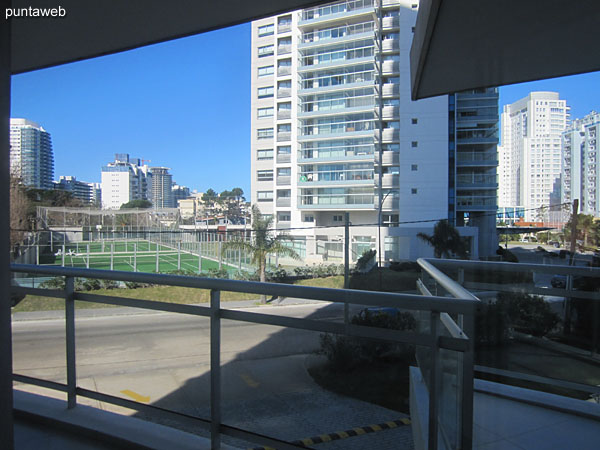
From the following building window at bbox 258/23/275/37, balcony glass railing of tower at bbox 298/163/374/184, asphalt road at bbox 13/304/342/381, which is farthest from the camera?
building window at bbox 258/23/275/37

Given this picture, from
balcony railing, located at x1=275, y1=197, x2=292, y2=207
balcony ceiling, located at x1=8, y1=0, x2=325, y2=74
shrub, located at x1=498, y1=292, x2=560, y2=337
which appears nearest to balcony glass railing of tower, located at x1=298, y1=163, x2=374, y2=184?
balcony railing, located at x1=275, y1=197, x2=292, y2=207

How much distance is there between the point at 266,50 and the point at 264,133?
724 centimetres

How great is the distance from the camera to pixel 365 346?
1.77m

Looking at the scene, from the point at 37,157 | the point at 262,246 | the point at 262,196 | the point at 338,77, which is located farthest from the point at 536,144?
the point at 262,196

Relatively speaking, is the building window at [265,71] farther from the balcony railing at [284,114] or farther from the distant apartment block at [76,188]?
the distant apartment block at [76,188]

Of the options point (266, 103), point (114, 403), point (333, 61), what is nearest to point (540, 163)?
point (114, 403)

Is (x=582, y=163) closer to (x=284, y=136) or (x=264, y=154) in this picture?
(x=284, y=136)

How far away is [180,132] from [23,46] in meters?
53.5

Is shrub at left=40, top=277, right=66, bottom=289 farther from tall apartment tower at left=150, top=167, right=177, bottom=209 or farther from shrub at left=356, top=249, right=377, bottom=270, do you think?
tall apartment tower at left=150, top=167, right=177, bottom=209

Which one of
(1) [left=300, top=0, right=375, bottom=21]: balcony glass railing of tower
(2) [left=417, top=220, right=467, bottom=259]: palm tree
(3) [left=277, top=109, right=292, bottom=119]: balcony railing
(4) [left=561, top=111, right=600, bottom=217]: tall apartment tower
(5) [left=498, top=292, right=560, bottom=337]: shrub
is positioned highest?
(1) [left=300, top=0, right=375, bottom=21]: balcony glass railing of tower

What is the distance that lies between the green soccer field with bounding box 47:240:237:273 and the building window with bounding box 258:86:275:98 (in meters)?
17.6

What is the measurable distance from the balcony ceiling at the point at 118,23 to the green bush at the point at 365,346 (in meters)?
1.44

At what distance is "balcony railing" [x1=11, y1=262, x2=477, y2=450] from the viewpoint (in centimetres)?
103

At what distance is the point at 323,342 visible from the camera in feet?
5.36
